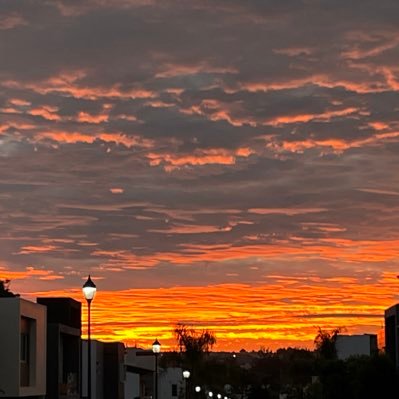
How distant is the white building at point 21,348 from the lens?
168ft

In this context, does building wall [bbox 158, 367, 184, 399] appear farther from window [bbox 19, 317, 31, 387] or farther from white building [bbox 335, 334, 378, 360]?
window [bbox 19, 317, 31, 387]

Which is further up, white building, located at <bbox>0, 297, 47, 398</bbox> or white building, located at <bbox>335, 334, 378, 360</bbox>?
white building, located at <bbox>335, 334, 378, 360</bbox>

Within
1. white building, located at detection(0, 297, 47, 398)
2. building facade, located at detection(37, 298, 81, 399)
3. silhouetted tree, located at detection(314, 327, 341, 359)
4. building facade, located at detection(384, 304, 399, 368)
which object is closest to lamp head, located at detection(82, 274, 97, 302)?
white building, located at detection(0, 297, 47, 398)

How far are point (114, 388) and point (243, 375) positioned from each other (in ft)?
341

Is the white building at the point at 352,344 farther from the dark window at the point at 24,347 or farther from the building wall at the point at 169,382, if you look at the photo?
the dark window at the point at 24,347

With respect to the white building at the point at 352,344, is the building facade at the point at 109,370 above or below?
below

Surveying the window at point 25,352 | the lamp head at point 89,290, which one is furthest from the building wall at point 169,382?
the lamp head at point 89,290

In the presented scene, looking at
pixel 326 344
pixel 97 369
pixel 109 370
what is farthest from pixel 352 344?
pixel 97 369

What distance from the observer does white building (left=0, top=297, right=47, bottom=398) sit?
5128 cm

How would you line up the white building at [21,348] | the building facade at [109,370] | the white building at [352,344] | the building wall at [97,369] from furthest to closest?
1. the white building at [352,344]
2. the building facade at [109,370]
3. the building wall at [97,369]
4. the white building at [21,348]

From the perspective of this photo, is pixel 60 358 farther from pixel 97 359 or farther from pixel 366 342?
pixel 366 342

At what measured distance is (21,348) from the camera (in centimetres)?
5341

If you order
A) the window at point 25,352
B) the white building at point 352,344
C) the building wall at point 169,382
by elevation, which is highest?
the white building at point 352,344

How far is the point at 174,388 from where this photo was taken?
419 ft
